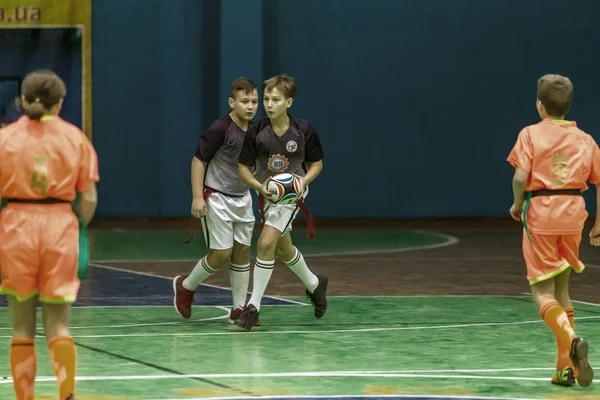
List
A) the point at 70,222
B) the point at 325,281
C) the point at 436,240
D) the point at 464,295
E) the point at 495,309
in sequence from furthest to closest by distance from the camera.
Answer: the point at 436,240 < the point at 464,295 < the point at 495,309 < the point at 325,281 < the point at 70,222

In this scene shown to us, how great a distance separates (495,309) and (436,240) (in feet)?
24.4

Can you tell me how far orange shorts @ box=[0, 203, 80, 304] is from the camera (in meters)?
5.77

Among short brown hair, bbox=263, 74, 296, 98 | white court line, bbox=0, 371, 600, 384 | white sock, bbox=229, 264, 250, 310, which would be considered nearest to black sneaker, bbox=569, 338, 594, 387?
white court line, bbox=0, 371, 600, 384

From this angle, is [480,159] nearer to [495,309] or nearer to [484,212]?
[484,212]

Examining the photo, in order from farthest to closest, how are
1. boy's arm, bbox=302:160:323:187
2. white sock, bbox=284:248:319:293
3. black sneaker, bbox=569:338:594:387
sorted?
1. white sock, bbox=284:248:319:293
2. boy's arm, bbox=302:160:323:187
3. black sneaker, bbox=569:338:594:387

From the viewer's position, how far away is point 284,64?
2023 centimetres

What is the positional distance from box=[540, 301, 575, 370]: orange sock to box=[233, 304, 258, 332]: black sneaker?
2632mm

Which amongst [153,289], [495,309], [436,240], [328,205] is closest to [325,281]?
[495,309]

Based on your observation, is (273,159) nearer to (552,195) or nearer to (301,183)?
(301,183)

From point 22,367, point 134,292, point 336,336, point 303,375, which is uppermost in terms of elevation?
point 22,367

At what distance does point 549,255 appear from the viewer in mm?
6945

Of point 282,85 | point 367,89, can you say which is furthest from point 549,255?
point 367,89

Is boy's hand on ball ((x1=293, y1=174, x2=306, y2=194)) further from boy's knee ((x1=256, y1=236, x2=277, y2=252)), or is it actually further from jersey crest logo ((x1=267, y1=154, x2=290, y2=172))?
boy's knee ((x1=256, y1=236, x2=277, y2=252))

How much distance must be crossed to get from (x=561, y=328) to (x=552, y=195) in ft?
2.35
